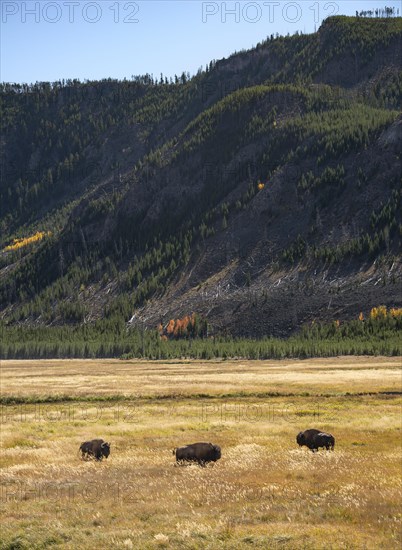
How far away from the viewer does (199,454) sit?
111 ft

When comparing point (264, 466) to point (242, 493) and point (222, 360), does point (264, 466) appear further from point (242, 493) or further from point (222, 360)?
point (222, 360)

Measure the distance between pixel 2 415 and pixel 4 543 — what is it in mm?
33758

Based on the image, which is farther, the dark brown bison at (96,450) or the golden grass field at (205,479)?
the dark brown bison at (96,450)

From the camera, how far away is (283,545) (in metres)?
21.1

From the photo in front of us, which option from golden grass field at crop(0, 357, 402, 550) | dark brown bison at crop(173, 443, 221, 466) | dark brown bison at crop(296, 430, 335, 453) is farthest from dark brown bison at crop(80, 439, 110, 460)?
dark brown bison at crop(296, 430, 335, 453)

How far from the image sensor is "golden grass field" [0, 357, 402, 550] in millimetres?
22406

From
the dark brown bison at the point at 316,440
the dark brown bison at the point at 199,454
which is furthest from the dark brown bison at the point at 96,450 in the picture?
the dark brown bison at the point at 316,440

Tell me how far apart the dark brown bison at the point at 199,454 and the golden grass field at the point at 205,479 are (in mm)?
776

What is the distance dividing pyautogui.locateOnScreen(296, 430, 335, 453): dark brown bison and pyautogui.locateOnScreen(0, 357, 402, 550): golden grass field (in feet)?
2.84

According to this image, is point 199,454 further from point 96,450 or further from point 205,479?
point 96,450

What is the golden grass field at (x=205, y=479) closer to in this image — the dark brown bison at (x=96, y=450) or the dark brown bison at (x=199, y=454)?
the dark brown bison at (x=96, y=450)

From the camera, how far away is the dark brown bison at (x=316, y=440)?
3675cm

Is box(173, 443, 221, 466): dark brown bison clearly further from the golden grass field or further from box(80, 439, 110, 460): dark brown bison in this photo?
box(80, 439, 110, 460): dark brown bison

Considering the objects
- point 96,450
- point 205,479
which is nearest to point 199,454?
point 205,479
